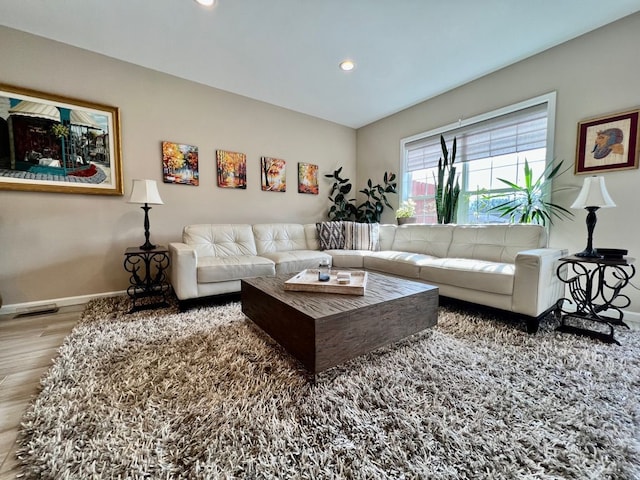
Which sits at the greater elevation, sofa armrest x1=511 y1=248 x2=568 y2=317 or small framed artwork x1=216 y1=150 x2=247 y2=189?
small framed artwork x1=216 y1=150 x2=247 y2=189

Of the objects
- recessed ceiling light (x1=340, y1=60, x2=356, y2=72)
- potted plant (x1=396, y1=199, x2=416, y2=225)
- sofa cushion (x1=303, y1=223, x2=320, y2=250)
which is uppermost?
recessed ceiling light (x1=340, y1=60, x2=356, y2=72)

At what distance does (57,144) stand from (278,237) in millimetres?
2398

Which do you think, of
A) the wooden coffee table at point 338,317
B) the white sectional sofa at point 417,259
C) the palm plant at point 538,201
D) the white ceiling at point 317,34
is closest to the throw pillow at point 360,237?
the white sectional sofa at point 417,259

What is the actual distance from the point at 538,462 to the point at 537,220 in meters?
2.57

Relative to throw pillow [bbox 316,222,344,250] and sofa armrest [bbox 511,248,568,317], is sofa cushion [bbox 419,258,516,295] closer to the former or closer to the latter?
sofa armrest [bbox 511,248,568,317]

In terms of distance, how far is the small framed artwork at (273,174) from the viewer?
3773mm

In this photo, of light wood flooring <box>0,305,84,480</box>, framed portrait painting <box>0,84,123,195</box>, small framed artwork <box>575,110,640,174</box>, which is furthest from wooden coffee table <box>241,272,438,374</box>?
framed portrait painting <box>0,84,123,195</box>

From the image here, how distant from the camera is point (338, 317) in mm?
1330

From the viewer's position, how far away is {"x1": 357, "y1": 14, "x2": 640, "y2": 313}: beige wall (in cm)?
219

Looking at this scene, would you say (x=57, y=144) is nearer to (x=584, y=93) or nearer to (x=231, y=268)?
(x=231, y=268)

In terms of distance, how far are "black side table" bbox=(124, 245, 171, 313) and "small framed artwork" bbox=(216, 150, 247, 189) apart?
45.8 inches

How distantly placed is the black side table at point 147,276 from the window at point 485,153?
353 centimetres

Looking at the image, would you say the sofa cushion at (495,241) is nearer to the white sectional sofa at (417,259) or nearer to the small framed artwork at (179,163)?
the white sectional sofa at (417,259)

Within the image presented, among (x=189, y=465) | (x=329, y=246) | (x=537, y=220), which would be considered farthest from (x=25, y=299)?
(x=537, y=220)
